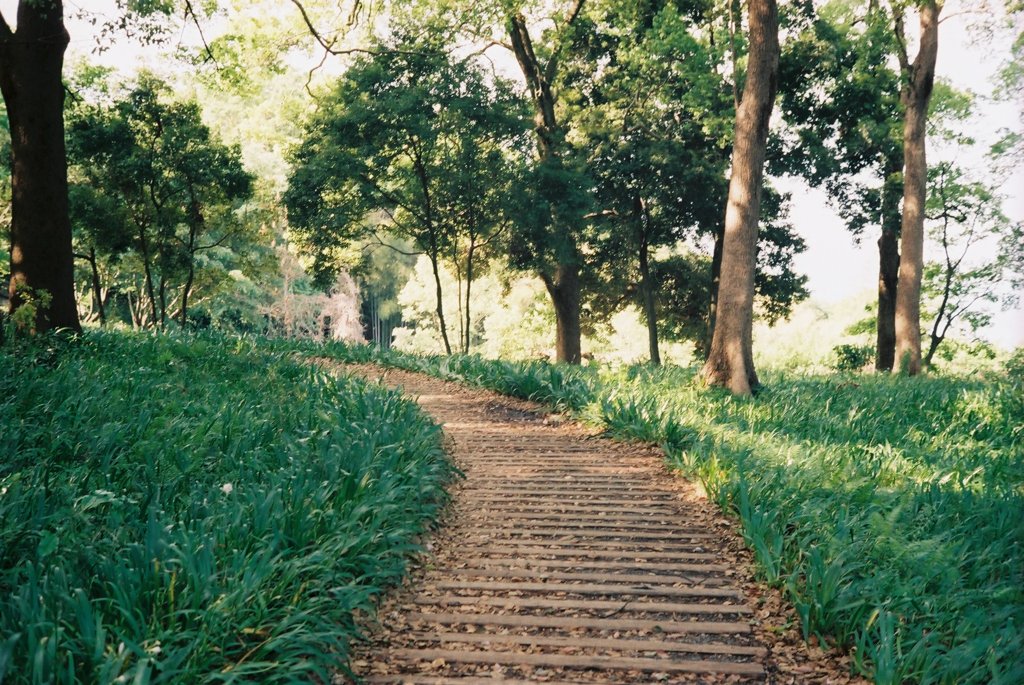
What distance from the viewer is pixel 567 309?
Answer: 19.9m

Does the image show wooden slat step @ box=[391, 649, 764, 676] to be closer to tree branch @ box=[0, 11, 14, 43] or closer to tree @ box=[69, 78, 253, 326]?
tree branch @ box=[0, 11, 14, 43]

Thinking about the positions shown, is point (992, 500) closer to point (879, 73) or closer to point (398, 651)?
point (398, 651)


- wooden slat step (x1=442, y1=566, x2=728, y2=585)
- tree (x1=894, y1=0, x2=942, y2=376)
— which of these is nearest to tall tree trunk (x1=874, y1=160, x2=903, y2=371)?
tree (x1=894, y1=0, x2=942, y2=376)

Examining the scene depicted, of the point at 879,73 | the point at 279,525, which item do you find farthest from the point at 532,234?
the point at 279,525

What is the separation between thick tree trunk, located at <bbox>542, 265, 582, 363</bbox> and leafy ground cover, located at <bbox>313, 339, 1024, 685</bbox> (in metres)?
8.39

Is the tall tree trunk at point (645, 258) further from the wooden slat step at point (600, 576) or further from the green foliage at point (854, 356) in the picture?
the wooden slat step at point (600, 576)

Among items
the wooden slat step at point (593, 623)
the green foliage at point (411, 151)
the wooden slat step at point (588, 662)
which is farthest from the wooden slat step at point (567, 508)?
the green foliage at point (411, 151)

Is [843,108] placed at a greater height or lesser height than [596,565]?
greater

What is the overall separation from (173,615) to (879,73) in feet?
61.5

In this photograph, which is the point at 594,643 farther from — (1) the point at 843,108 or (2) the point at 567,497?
(1) the point at 843,108

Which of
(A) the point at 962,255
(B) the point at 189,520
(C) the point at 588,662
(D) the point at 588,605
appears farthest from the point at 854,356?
(B) the point at 189,520

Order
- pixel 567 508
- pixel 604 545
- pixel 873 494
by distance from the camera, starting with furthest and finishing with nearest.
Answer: pixel 567 508
pixel 873 494
pixel 604 545

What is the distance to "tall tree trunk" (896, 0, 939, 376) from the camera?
46.3 ft

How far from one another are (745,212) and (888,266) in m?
9.97
